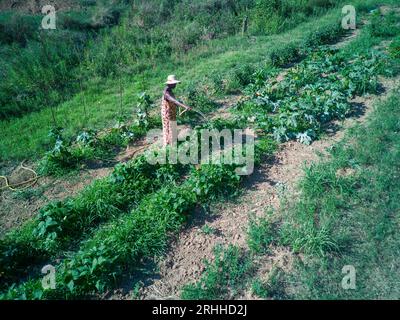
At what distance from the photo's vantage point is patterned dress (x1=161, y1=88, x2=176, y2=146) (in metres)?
5.92

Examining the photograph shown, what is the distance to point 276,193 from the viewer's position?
521 centimetres

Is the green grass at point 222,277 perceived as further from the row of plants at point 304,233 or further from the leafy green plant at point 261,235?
the leafy green plant at point 261,235

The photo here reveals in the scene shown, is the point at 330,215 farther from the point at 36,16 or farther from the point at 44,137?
the point at 36,16

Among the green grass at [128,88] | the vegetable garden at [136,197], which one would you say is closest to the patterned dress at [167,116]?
the vegetable garden at [136,197]

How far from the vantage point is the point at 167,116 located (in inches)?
236

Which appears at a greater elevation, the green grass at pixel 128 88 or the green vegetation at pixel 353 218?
the green grass at pixel 128 88

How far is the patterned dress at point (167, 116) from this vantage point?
5918 millimetres

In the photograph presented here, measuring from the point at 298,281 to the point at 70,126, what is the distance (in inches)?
208

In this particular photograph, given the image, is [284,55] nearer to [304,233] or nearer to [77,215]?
[304,233]

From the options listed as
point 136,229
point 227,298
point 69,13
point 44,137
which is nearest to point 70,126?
point 44,137

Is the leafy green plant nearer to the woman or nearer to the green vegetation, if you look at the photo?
the green vegetation

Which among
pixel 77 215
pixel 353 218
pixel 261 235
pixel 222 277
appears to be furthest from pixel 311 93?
pixel 77 215

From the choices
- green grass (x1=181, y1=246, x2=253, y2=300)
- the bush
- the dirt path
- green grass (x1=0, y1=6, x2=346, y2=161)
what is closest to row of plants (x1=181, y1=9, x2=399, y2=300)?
green grass (x1=181, y1=246, x2=253, y2=300)
